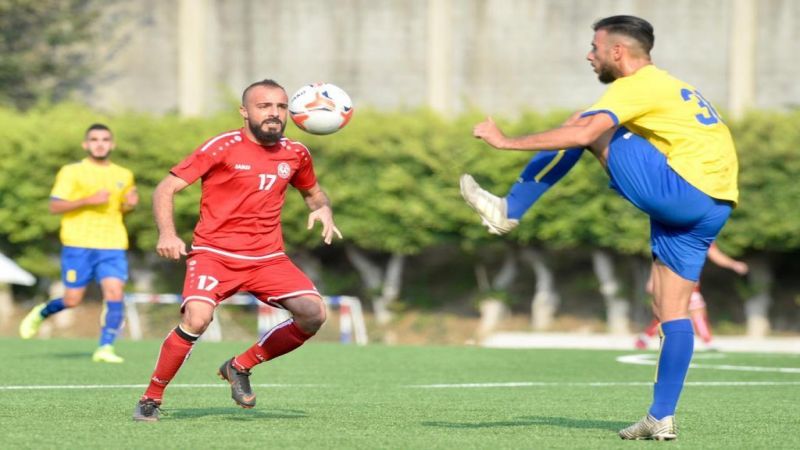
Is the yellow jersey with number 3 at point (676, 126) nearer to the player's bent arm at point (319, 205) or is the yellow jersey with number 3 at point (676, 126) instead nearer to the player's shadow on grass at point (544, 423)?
the player's shadow on grass at point (544, 423)

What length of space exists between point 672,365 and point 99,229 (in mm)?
7915

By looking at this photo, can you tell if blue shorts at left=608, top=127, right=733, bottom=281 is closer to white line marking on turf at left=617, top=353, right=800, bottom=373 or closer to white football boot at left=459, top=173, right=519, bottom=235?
white football boot at left=459, top=173, right=519, bottom=235

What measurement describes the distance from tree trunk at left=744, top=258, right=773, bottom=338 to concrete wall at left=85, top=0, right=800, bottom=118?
149 inches

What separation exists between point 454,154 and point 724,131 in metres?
15.7

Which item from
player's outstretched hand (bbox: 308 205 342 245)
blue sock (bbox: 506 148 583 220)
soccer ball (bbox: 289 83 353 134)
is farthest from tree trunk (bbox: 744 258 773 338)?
blue sock (bbox: 506 148 583 220)

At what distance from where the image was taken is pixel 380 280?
2534 cm

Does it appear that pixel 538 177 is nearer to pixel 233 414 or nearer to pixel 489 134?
pixel 489 134

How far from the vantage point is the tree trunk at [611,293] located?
76.7ft

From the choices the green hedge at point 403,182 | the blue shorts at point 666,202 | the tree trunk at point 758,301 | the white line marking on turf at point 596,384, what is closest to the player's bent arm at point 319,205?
the blue shorts at point 666,202

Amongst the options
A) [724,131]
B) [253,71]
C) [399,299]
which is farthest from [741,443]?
[253,71]

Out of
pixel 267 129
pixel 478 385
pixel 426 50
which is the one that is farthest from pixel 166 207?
pixel 426 50

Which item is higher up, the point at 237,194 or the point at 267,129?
the point at 267,129

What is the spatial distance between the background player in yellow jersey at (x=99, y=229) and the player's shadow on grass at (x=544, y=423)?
6456mm

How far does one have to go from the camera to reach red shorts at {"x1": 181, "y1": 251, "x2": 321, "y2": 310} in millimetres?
8289
